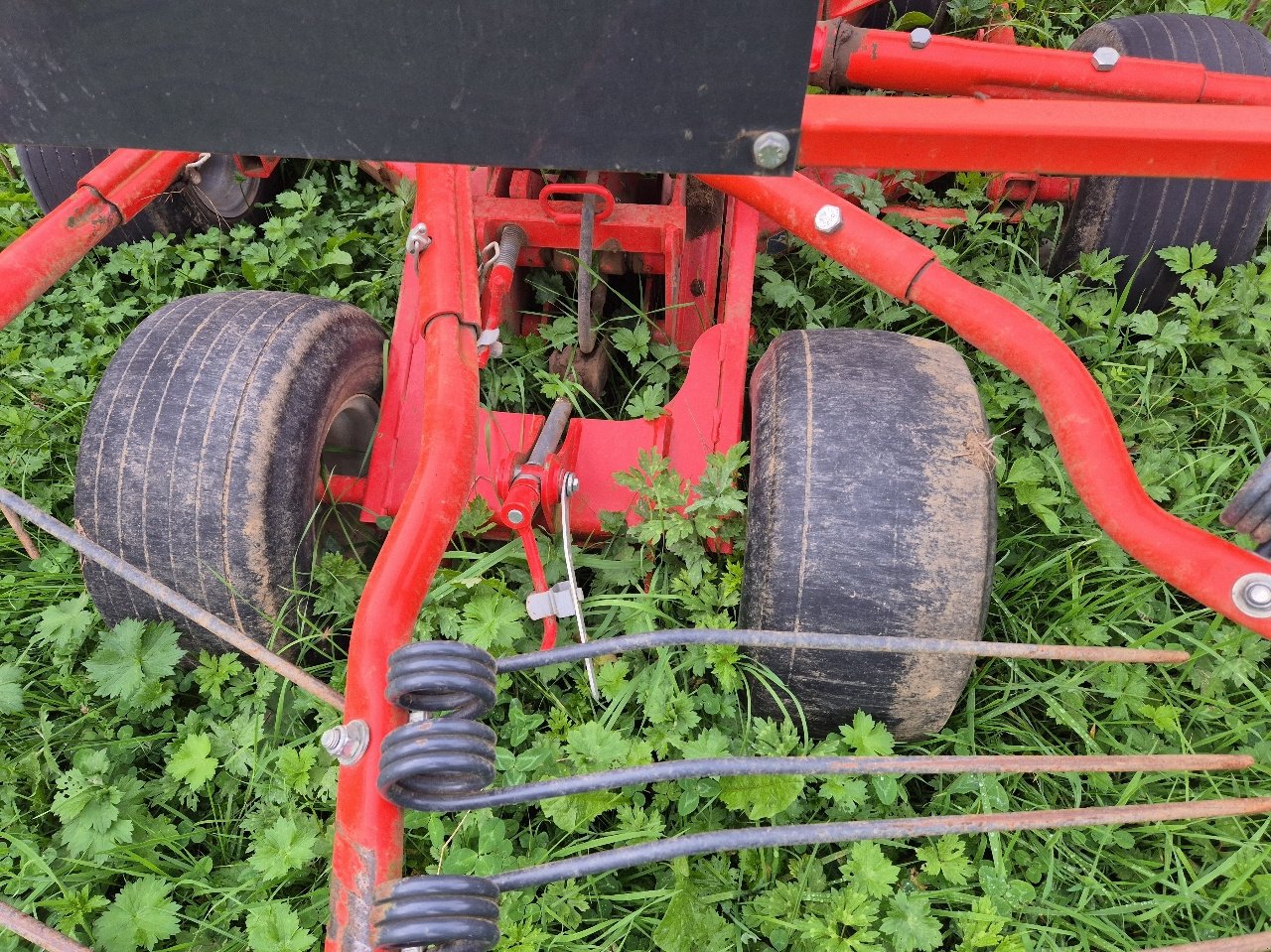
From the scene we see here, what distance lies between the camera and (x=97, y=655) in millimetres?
2115

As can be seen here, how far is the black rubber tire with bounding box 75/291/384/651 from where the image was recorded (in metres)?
1.87

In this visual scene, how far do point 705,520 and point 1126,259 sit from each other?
1589 millimetres

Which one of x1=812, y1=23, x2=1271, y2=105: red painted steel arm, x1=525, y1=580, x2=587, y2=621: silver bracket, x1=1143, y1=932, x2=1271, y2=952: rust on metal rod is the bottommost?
x1=1143, y1=932, x2=1271, y2=952: rust on metal rod

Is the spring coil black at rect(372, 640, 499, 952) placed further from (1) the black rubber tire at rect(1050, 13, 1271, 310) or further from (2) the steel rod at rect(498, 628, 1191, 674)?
(1) the black rubber tire at rect(1050, 13, 1271, 310)

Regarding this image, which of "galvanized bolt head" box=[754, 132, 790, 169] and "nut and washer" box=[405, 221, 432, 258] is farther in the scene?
"nut and washer" box=[405, 221, 432, 258]

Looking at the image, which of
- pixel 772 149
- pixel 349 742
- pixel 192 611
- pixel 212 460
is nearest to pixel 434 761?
pixel 349 742

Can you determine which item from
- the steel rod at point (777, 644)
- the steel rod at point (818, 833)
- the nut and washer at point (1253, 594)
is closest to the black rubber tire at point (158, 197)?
the steel rod at point (777, 644)

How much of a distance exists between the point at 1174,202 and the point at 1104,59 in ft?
1.63

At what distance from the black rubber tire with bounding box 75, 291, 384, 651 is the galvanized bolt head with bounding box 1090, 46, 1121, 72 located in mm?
1965

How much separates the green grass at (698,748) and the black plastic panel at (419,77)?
3.06ft

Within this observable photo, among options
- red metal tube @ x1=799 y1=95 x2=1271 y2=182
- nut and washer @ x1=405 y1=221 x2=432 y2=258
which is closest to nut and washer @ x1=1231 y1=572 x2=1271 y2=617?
red metal tube @ x1=799 y1=95 x2=1271 y2=182

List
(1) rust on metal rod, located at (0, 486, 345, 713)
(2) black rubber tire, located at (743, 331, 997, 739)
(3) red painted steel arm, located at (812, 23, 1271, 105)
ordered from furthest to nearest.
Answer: (3) red painted steel arm, located at (812, 23, 1271, 105) → (2) black rubber tire, located at (743, 331, 997, 739) → (1) rust on metal rod, located at (0, 486, 345, 713)

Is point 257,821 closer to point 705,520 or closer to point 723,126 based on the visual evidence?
point 705,520

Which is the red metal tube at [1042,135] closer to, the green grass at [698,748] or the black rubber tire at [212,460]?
the green grass at [698,748]
